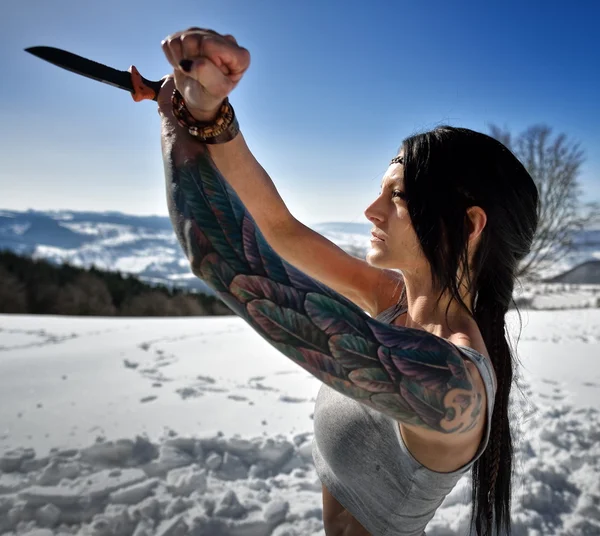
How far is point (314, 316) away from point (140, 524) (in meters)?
1.91

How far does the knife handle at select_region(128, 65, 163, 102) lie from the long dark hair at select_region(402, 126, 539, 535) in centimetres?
53

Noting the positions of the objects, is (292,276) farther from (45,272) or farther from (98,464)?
(45,272)

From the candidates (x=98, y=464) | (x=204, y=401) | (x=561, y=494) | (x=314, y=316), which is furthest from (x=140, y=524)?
(x=561, y=494)

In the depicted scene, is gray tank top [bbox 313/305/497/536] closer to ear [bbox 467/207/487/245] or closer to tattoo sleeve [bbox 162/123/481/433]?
tattoo sleeve [bbox 162/123/481/433]

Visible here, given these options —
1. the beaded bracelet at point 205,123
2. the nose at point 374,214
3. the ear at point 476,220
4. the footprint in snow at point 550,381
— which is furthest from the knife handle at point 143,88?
the footprint in snow at point 550,381

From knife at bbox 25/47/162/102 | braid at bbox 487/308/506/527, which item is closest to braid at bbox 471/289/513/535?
braid at bbox 487/308/506/527

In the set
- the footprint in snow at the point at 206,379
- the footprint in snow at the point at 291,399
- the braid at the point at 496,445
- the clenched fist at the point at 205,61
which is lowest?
the footprint in snow at the point at 206,379

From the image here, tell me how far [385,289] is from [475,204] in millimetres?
511

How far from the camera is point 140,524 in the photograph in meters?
2.05

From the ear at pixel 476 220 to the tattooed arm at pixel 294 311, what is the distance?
1.28ft

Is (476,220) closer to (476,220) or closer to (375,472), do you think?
(476,220)

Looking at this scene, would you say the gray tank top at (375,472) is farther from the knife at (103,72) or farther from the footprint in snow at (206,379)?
the footprint in snow at (206,379)

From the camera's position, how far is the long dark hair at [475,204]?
0.96 m

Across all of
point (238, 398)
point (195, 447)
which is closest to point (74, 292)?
point (238, 398)
